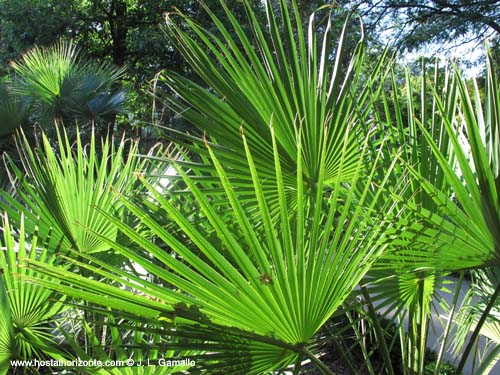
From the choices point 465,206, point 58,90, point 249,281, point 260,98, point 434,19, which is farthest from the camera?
→ point 434,19

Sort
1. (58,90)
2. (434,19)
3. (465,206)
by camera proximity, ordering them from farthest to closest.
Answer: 1. (434,19)
2. (58,90)
3. (465,206)

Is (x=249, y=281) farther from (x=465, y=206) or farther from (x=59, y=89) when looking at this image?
(x=59, y=89)

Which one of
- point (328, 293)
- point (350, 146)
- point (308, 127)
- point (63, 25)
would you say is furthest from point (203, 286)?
point (63, 25)

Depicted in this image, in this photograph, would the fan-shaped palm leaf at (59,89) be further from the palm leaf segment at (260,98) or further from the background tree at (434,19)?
the background tree at (434,19)

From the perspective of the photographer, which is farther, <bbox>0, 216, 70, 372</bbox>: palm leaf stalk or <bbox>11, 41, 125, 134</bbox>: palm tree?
<bbox>11, 41, 125, 134</bbox>: palm tree

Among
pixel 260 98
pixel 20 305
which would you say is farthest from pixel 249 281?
pixel 20 305

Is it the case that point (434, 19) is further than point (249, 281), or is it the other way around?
point (434, 19)

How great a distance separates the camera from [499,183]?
3.33 ft

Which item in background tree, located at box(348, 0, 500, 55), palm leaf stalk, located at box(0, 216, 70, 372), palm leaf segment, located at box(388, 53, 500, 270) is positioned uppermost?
background tree, located at box(348, 0, 500, 55)

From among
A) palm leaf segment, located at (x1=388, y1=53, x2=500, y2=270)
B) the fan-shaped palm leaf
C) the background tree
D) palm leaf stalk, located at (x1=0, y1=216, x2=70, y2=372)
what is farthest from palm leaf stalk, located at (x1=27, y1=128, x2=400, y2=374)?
the background tree

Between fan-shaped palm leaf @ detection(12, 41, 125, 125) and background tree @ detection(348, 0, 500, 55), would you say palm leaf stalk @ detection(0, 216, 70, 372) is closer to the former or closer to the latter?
fan-shaped palm leaf @ detection(12, 41, 125, 125)

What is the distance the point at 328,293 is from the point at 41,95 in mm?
4674

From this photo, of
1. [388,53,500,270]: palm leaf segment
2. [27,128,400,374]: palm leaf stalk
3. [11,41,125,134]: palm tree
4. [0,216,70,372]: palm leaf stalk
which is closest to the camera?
[27,128,400,374]: palm leaf stalk

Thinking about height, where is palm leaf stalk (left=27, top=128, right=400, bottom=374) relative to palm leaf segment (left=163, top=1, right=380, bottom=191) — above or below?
below
